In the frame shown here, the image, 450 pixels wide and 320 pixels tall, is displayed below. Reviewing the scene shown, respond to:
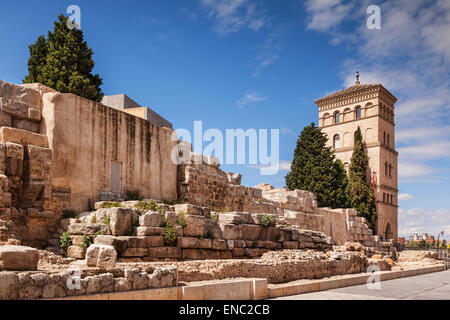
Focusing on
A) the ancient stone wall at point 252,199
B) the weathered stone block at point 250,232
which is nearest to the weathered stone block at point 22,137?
the ancient stone wall at point 252,199

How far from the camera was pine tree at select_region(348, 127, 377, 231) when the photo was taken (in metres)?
40.1

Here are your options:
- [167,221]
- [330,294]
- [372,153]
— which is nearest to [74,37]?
[167,221]

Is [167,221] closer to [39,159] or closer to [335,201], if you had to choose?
[39,159]

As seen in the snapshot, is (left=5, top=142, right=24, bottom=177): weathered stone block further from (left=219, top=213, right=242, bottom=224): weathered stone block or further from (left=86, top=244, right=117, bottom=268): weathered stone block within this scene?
(left=219, top=213, right=242, bottom=224): weathered stone block

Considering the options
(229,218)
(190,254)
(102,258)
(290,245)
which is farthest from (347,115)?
(102,258)

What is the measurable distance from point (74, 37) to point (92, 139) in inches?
533

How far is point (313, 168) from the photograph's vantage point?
1426 inches

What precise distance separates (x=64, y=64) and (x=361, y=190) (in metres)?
29.3

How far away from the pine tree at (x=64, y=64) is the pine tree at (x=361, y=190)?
27.0 meters

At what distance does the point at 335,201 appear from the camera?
1399 inches

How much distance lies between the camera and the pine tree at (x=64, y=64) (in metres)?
20.4

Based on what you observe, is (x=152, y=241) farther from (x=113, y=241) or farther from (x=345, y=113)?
(x=345, y=113)

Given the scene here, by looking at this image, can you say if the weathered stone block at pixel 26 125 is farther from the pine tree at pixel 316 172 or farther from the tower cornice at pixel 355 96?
the tower cornice at pixel 355 96

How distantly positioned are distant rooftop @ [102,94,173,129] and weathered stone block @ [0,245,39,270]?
16.5 metres
